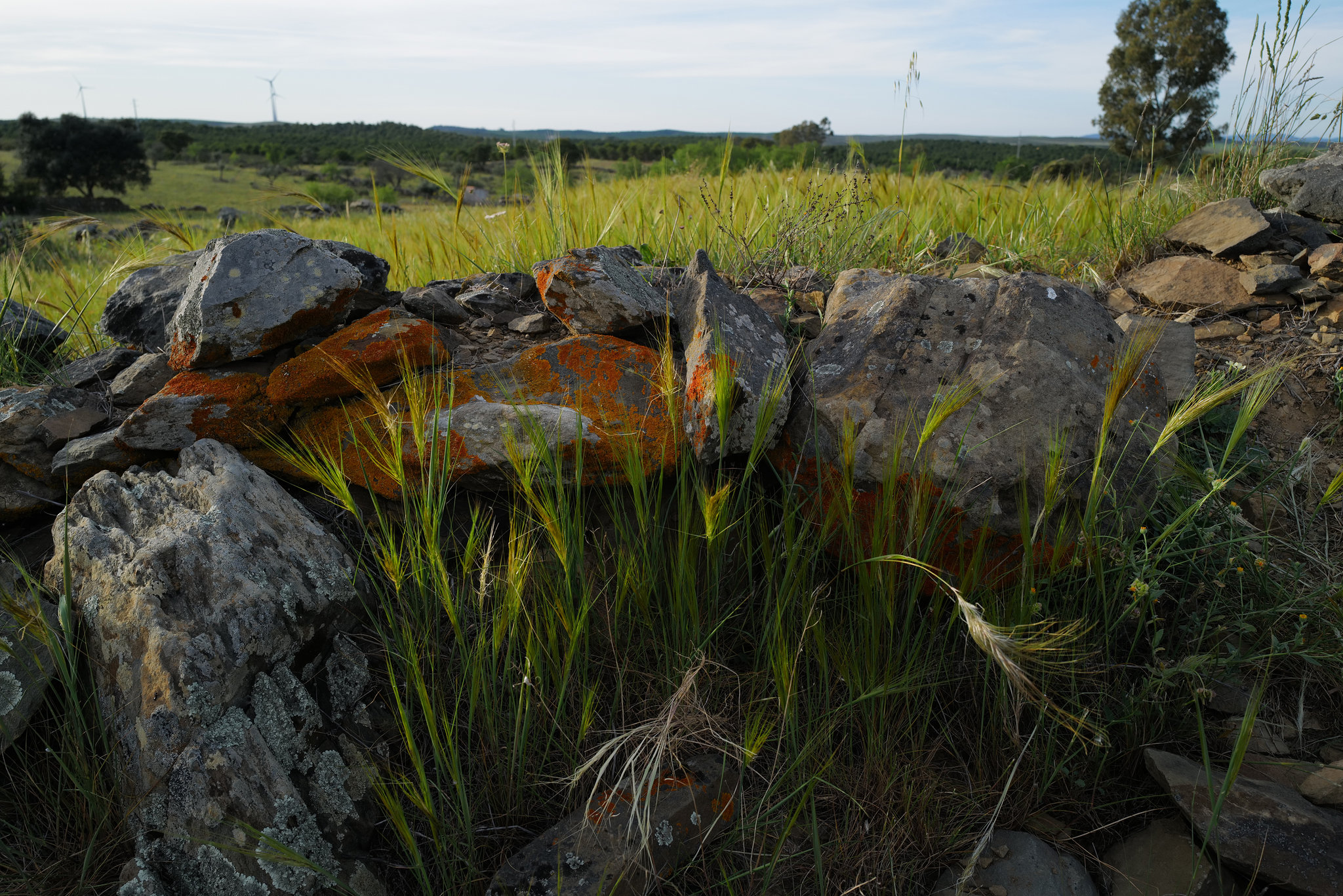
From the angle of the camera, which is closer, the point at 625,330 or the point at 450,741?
the point at 450,741

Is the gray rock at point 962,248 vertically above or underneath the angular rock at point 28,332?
above

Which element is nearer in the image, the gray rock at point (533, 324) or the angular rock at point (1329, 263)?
the gray rock at point (533, 324)

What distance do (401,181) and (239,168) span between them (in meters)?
15.7

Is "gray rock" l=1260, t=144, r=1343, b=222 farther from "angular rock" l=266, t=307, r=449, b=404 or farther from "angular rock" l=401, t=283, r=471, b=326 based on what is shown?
"angular rock" l=266, t=307, r=449, b=404

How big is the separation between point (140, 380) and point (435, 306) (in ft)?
3.54

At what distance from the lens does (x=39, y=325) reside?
324 cm

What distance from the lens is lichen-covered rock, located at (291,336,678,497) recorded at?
2.28m

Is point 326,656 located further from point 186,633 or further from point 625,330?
point 625,330

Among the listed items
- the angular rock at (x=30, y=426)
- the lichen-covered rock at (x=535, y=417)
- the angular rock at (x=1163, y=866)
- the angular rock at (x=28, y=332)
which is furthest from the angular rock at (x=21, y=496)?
the angular rock at (x=1163, y=866)

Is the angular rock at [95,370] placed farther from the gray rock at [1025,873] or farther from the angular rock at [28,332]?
the gray rock at [1025,873]

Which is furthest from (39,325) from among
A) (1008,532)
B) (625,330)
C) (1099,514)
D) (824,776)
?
(1099,514)

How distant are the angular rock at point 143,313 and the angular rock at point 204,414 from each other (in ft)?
1.90

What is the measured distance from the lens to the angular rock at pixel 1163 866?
1812mm

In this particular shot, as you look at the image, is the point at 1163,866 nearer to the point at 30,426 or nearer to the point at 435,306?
the point at 435,306
